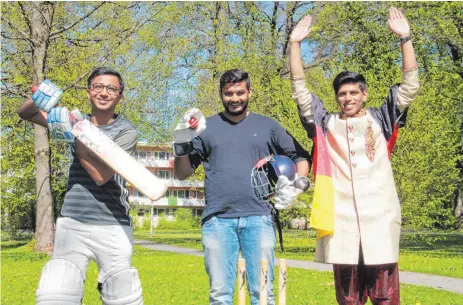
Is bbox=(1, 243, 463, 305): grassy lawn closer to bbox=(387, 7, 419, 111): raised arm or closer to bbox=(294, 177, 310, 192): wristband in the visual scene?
bbox=(294, 177, 310, 192): wristband

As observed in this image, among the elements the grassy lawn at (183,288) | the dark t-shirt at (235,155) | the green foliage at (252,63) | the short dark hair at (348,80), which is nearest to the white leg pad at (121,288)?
the dark t-shirt at (235,155)

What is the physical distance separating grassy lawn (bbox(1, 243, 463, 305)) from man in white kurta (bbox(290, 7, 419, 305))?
4235 mm

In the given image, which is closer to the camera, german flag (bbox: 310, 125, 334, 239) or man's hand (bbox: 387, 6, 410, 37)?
german flag (bbox: 310, 125, 334, 239)

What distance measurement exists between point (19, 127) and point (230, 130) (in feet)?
68.2

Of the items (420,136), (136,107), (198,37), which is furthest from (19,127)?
(420,136)

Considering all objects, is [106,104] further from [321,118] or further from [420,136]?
[420,136]

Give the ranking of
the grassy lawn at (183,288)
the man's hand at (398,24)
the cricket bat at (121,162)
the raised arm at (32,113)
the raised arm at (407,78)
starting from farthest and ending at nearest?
1. the grassy lawn at (183,288)
2. the man's hand at (398,24)
3. the raised arm at (407,78)
4. the raised arm at (32,113)
5. the cricket bat at (121,162)

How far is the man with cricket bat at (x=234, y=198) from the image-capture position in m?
4.61

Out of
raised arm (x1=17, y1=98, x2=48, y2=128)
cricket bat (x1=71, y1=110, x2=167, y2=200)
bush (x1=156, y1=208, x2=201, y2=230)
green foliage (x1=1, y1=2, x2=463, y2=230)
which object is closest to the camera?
cricket bat (x1=71, y1=110, x2=167, y2=200)

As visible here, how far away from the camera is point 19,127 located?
79.2 ft

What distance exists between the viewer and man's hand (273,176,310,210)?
459 centimetres

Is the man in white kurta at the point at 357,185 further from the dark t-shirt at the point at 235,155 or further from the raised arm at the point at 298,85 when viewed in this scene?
the dark t-shirt at the point at 235,155

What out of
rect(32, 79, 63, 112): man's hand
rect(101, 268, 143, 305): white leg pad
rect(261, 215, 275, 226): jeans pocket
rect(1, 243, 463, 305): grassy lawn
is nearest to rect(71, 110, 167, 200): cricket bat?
rect(32, 79, 63, 112): man's hand

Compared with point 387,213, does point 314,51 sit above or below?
above
